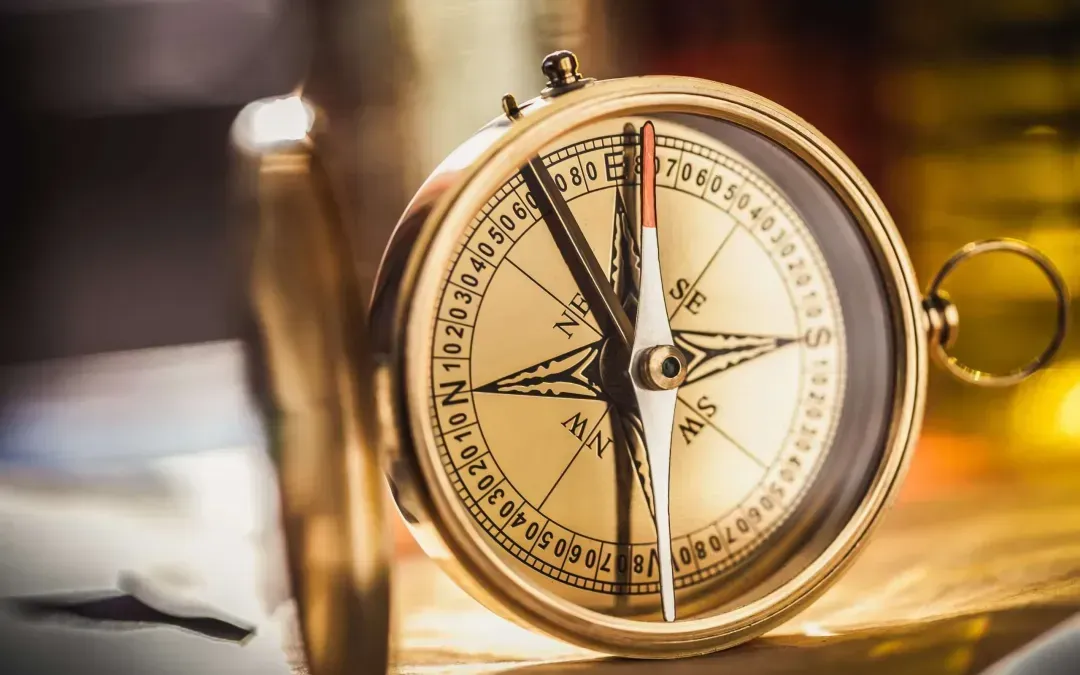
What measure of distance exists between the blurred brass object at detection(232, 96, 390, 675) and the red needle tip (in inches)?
8.0

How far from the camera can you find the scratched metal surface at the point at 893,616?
2.23 feet

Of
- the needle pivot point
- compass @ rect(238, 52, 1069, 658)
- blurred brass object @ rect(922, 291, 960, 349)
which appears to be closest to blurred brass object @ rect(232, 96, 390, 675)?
compass @ rect(238, 52, 1069, 658)

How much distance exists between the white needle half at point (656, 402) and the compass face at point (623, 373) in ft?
0.06

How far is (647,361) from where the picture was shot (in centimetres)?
64

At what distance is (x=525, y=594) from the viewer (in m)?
0.60

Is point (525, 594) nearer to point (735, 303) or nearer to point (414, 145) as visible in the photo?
point (735, 303)

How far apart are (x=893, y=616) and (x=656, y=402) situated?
29cm

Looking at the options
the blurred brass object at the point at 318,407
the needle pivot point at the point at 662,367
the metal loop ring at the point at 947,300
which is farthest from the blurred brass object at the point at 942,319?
the blurred brass object at the point at 318,407

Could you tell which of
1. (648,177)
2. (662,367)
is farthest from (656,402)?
(648,177)

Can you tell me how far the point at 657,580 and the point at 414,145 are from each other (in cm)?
50

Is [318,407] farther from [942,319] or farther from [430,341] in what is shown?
[942,319]

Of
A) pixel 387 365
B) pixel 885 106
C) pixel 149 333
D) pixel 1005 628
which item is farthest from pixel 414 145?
pixel 1005 628

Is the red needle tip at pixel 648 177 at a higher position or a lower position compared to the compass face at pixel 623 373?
higher

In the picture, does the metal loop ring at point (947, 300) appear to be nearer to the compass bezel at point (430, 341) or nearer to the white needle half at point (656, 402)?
the compass bezel at point (430, 341)
